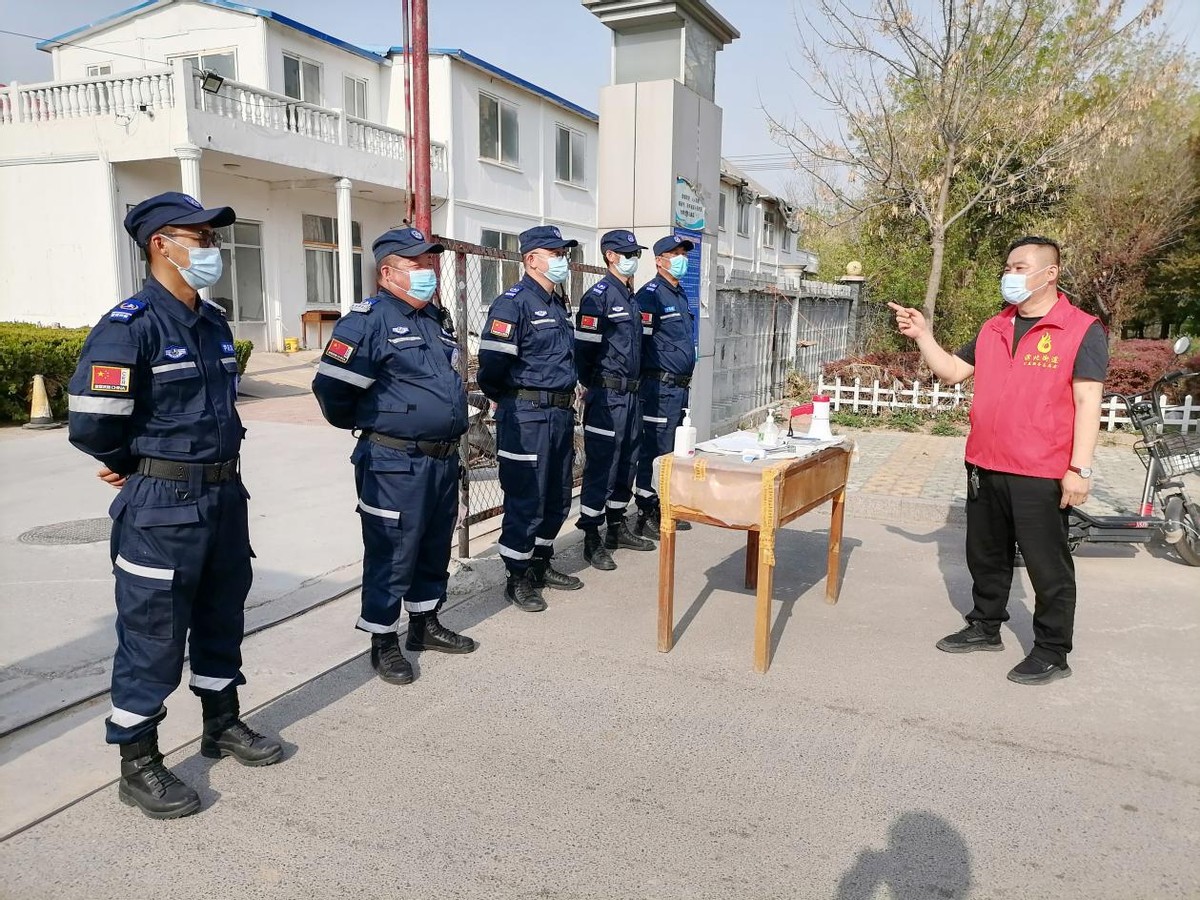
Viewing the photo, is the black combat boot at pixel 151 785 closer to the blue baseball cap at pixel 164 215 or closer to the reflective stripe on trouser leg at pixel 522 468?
the blue baseball cap at pixel 164 215

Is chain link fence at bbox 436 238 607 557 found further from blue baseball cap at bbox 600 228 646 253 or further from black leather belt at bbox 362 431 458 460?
black leather belt at bbox 362 431 458 460

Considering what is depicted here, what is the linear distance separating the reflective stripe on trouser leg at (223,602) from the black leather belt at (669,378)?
350 centimetres

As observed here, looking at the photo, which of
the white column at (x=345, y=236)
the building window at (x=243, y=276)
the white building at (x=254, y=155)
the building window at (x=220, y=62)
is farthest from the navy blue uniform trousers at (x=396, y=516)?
the building window at (x=220, y=62)

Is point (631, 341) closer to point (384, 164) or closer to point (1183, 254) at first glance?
Result: point (384, 164)

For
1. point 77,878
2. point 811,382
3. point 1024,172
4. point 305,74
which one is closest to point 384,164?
point 305,74

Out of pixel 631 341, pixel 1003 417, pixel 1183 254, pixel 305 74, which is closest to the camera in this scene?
pixel 1003 417

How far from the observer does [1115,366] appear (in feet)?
39.7

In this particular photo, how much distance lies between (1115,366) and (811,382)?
4.20 m

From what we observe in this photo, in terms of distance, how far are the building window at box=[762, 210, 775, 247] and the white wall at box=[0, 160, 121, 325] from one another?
24.4 m

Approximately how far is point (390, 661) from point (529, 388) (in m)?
1.70

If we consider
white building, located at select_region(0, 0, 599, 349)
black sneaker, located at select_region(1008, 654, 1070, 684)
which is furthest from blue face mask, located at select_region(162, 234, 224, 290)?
white building, located at select_region(0, 0, 599, 349)

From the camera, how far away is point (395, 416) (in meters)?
3.75

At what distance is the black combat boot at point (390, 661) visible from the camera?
3924 millimetres

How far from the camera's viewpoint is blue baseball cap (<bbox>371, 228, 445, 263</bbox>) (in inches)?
150
